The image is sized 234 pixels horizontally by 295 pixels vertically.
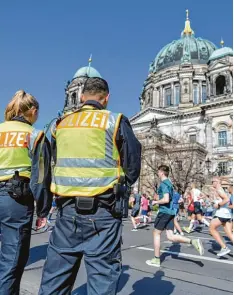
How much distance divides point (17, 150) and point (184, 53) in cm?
6407

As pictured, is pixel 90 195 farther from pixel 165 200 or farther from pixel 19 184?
pixel 165 200

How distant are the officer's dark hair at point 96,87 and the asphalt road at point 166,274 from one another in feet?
8.97

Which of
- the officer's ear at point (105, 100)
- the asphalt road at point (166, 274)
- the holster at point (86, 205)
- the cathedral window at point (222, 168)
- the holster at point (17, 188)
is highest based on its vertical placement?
the cathedral window at point (222, 168)

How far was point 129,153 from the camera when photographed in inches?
91.6

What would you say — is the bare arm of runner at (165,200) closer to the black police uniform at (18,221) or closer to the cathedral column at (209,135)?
the black police uniform at (18,221)

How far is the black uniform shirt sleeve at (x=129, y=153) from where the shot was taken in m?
2.33

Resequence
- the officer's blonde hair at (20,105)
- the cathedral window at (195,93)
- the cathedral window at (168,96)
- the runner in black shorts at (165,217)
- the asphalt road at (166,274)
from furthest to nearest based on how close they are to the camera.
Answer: the cathedral window at (168,96) < the cathedral window at (195,93) < the runner in black shorts at (165,217) < the asphalt road at (166,274) < the officer's blonde hair at (20,105)

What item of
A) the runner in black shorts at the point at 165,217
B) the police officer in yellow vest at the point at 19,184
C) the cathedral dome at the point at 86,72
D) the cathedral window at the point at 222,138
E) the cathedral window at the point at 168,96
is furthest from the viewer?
the cathedral dome at the point at 86,72

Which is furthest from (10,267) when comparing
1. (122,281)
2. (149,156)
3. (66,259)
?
(149,156)

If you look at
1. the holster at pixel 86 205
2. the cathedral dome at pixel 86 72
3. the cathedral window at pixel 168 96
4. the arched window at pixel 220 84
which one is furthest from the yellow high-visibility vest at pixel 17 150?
the cathedral dome at pixel 86 72

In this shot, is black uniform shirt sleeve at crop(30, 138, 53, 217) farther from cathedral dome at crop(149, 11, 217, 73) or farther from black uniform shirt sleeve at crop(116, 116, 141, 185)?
cathedral dome at crop(149, 11, 217, 73)

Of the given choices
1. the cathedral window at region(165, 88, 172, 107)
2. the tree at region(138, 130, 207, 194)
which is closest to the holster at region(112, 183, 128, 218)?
the tree at region(138, 130, 207, 194)

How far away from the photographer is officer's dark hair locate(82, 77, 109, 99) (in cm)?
253

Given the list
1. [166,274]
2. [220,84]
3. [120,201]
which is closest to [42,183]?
[120,201]
